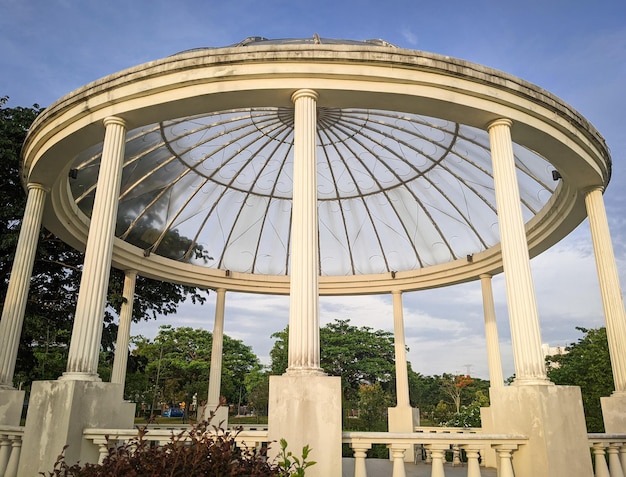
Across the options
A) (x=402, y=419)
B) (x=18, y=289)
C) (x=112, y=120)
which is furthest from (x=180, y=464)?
(x=402, y=419)

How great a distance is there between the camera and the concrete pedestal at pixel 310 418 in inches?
409

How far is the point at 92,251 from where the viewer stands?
1320 centimetres

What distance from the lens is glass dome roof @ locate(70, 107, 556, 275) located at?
20625mm

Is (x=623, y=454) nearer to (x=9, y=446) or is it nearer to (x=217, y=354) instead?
(x=9, y=446)

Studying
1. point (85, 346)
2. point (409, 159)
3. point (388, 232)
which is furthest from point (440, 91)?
point (388, 232)

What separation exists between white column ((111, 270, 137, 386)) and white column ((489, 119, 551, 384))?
61.2ft

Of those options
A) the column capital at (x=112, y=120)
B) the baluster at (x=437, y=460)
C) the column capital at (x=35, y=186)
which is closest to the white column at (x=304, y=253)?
the baluster at (x=437, y=460)

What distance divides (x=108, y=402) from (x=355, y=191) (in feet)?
61.0

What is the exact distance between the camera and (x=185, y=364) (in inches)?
2596

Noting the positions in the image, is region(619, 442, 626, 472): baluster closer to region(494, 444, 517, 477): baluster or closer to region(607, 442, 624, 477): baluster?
region(607, 442, 624, 477): baluster

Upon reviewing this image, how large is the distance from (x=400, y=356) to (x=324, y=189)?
427 inches

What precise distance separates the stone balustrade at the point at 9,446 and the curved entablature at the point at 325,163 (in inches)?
366

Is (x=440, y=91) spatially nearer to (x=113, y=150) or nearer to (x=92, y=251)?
(x=113, y=150)

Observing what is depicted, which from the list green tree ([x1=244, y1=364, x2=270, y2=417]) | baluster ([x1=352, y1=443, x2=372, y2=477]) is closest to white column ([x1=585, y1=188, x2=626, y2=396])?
baluster ([x1=352, y1=443, x2=372, y2=477])
